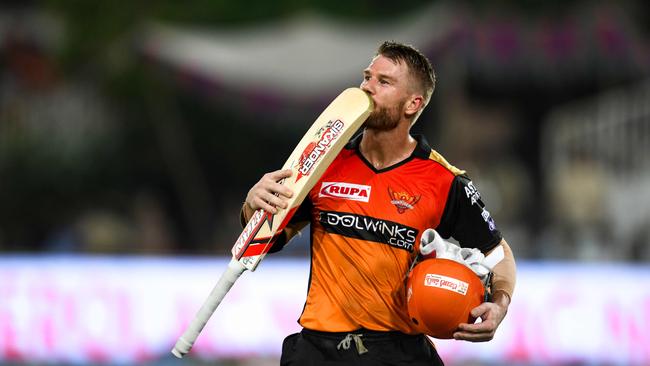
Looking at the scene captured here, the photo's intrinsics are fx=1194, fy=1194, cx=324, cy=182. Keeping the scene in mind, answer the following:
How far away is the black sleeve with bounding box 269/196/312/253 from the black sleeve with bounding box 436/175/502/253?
632 mm

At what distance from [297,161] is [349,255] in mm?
519

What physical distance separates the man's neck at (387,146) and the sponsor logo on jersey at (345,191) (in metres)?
0.15

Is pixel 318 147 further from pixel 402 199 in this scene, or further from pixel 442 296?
pixel 442 296

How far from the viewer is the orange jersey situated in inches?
218

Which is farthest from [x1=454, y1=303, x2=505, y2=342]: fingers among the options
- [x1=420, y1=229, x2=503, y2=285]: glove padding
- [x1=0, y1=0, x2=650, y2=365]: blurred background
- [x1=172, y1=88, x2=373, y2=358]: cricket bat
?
[x1=0, y1=0, x2=650, y2=365]: blurred background

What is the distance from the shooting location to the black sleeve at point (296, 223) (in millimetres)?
5664

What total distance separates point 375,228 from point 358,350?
569 mm

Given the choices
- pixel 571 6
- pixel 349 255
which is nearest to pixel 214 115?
pixel 571 6

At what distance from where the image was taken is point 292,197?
17.4 feet

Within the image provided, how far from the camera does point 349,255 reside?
556 centimetres

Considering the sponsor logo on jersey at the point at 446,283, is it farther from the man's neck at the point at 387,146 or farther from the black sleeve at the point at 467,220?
the man's neck at the point at 387,146

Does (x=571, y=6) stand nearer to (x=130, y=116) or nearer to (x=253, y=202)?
(x=130, y=116)

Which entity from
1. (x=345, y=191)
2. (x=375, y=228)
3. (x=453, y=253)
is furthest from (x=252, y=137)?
(x=453, y=253)

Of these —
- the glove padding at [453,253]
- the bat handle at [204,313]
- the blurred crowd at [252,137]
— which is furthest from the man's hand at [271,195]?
the blurred crowd at [252,137]
